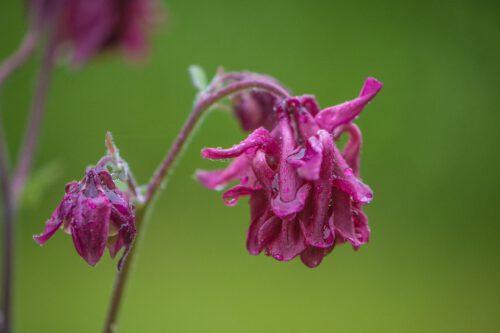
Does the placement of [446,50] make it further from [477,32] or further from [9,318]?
[9,318]

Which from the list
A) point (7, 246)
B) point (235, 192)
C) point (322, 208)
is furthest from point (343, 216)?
point (7, 246)

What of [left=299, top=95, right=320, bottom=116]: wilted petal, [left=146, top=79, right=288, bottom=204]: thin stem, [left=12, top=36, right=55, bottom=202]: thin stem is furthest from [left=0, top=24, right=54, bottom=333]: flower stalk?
[left=299, top=95, right=320, bottom=116]: wilted petal

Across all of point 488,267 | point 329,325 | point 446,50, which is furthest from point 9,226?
point 446,50

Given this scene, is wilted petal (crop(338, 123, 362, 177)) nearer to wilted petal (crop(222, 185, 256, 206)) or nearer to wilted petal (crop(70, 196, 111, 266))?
wilted petal (crop(222, 185, 256, 206))

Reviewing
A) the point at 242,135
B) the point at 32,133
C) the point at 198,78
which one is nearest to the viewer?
the point at 198,78

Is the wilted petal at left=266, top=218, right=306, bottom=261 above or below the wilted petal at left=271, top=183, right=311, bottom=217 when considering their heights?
below

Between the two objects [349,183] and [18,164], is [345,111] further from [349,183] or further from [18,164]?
[18,164]
